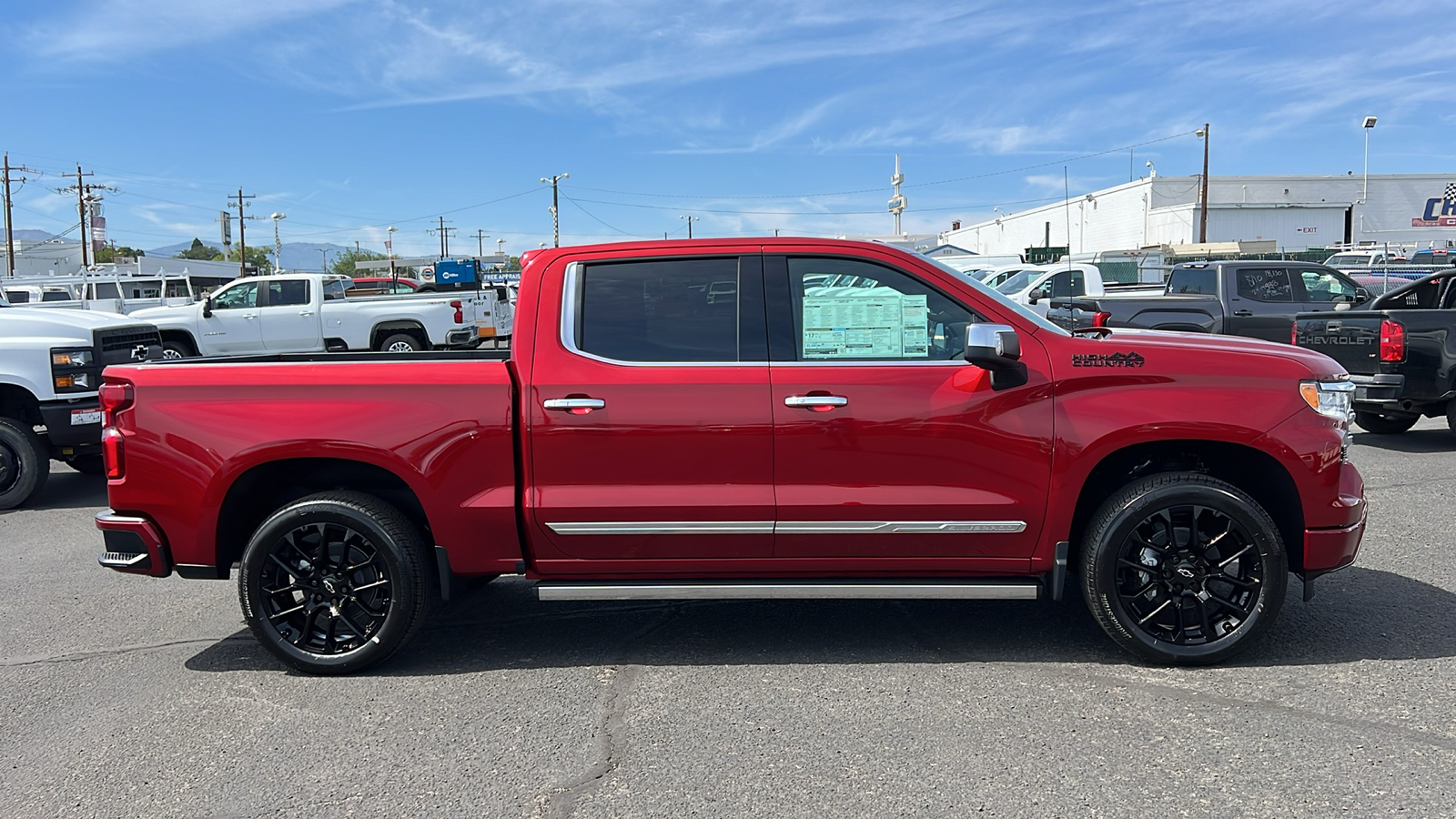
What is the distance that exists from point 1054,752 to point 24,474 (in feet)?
26.8

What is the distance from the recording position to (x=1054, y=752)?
11.9 ft

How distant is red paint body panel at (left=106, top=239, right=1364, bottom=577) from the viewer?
A: 4.29 m

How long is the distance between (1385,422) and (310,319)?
16.4 metres

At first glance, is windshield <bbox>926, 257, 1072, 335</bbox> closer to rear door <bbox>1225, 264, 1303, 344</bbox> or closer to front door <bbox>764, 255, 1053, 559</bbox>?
front door <bbox>764, 255, 1053, 559</bbox>

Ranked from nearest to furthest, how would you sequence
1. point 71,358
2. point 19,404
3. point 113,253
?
1. point 71,358
2. point 19,404
3. point 113,253

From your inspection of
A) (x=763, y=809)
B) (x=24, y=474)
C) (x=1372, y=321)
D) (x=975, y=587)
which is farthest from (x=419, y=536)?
(x=1372, y=321)

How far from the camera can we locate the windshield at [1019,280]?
2092cm

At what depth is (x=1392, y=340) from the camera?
9.42 metres

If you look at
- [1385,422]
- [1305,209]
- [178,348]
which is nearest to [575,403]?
[1385,422]

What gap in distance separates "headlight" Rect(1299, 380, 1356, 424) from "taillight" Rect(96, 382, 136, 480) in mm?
4997

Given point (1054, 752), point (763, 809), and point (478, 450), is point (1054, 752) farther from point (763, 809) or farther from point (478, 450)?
point (478, 450)

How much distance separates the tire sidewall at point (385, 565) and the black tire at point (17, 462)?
5.07 meters

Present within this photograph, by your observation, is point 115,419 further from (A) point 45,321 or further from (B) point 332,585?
(A) point 45,321

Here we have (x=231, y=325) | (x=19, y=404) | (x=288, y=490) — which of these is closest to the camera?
(x=288, y=490)
